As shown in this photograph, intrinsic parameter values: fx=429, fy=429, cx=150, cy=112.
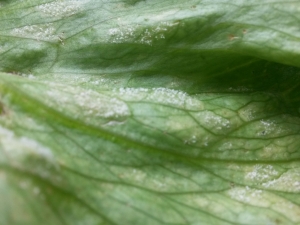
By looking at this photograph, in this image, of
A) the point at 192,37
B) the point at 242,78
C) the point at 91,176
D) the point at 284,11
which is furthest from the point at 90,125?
the point at 284,11

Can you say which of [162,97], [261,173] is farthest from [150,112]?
[261,173]

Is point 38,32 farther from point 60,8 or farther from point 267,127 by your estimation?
point 267,127

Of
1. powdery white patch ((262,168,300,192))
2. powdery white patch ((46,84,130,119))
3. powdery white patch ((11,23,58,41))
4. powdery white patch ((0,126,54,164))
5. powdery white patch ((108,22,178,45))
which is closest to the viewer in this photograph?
powdery white patch ((0,126,54,164))

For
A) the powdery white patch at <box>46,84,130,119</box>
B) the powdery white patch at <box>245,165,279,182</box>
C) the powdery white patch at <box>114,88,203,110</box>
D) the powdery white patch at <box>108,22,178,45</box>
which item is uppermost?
the powdery white patch at <box>108,22,178,45</box>

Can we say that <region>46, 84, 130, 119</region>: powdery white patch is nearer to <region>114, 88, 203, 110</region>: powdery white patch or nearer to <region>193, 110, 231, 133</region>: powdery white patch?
<region>114, 88, 203, 110</region>: powdery white patch

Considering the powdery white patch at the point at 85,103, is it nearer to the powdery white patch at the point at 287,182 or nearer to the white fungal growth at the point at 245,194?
the white fungal growth at the point at 245,194

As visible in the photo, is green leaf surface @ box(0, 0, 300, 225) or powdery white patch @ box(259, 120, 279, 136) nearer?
green leaf surface @ box(0, 0, 300, 225)

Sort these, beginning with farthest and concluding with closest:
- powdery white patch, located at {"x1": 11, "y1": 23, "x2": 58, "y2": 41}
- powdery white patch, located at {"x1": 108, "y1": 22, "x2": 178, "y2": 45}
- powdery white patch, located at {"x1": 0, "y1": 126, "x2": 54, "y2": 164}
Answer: powdery white patch, located at {"x1": 11, "y1": 23, "x2": 58, "y2": 41} → powdery white patch, located at {"x1": 108, "y1": 22, "x2": 178, "y2": 45} → powdery white patch, located at {"x1": 0, "y1": 126, "x2": 54, "y2": 164}

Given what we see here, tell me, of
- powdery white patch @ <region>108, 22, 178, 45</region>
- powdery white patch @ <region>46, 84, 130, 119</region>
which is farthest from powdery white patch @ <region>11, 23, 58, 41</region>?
powdery white patch @ <region>46, 84, 130, 119</region>
